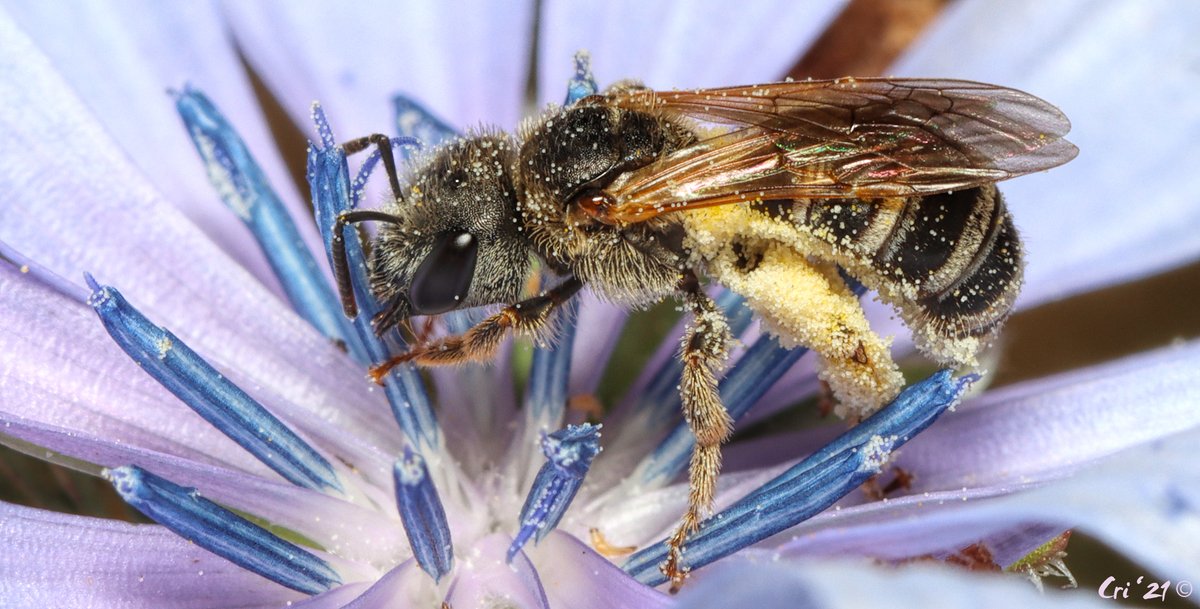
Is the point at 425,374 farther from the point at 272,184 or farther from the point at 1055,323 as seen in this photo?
the point at 1055,323

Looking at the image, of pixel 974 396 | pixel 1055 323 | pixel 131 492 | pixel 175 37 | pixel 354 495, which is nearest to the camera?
pixel 131 492

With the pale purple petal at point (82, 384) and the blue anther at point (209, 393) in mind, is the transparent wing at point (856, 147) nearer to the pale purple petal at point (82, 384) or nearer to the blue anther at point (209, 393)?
the blue anther at point (209, 393)

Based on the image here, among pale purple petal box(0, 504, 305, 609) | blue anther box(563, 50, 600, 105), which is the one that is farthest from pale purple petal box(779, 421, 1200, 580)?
blue anther box(563, 50, 600, 105)

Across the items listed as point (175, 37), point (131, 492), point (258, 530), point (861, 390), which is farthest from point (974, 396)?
point (175, 37)

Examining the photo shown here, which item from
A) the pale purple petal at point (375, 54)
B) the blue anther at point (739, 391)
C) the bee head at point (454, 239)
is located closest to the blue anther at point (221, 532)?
the bee head at point (454, 239)

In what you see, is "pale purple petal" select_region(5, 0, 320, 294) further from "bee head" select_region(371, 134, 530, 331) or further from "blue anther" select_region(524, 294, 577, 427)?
"bee head" select_region(371, 134, 530, 331)

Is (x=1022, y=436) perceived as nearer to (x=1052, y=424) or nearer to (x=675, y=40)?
(x=1052, y=424)

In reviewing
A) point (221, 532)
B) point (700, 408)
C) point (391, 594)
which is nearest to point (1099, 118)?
point (700, 408)

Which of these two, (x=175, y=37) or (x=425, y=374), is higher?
(x=175, y=37)
